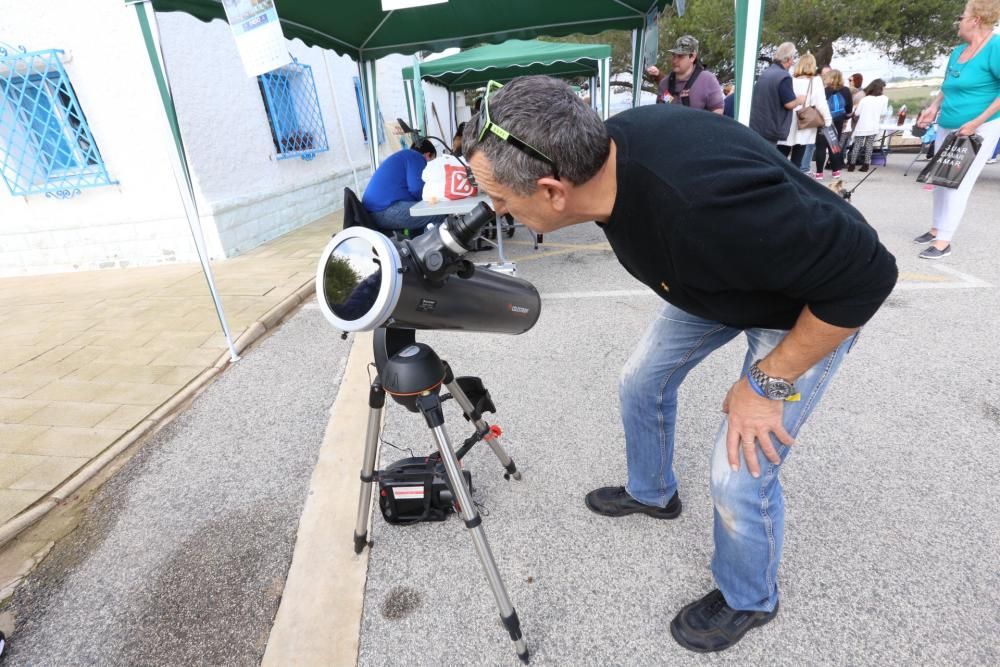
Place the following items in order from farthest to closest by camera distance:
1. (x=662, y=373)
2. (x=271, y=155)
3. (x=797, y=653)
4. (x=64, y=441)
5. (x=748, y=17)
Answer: (x=271, y=155), (x=748, y=17), (x=64, y=441), (x=662, y=373), (x=797, y=653)

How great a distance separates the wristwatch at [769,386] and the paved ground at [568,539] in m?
0.83

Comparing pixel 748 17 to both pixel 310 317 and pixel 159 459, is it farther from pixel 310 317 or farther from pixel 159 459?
pixel 159 459

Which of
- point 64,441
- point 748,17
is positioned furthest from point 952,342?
point 64,441

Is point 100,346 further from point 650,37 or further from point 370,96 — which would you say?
point 650,37

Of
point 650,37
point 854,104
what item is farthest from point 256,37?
point 854,104

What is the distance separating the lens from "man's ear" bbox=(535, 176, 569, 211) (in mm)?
1053

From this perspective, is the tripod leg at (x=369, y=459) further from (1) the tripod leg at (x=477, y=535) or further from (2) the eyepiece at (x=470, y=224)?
(2) the eyepiece at (x=470, y=224)

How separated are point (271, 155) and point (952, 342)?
24.5 ft

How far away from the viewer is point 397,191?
14.8 ft

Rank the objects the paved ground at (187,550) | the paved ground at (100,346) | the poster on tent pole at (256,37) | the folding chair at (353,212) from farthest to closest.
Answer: the folding chair at (353,212) → the poster on tent pole at (256,37) → the paved ground at (100,346) → the paved ground at (187,550)

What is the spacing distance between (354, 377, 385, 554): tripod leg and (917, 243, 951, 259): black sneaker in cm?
504

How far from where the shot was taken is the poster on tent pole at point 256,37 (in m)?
2.74

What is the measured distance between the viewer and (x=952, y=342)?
9.64 feet

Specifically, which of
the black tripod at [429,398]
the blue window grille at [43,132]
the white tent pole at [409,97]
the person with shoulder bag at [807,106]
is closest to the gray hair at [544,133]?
the black tripod at [429,398]
